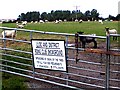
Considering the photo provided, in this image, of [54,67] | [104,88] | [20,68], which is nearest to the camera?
[104,88]

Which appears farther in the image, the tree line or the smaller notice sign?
the tree line

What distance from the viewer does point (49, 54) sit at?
7.52 metres

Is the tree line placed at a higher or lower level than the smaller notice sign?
higher

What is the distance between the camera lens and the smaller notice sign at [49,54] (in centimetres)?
732

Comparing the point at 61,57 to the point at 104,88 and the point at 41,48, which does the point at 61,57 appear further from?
the point at 104,88

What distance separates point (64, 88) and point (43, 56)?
2.87 ft

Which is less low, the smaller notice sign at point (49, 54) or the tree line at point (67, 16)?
the tree line at point (67, 16)

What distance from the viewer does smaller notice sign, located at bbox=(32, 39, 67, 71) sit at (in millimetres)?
7316

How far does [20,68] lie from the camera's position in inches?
369

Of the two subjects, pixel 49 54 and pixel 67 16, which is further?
pixel 67 16

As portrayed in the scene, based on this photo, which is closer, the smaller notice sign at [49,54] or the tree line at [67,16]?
the smaller notice sign at [49,54]

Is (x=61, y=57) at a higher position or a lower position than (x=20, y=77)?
higher

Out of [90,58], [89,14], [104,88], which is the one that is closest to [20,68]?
Answer: [104,88]

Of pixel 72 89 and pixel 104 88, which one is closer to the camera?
pixel 104 88
